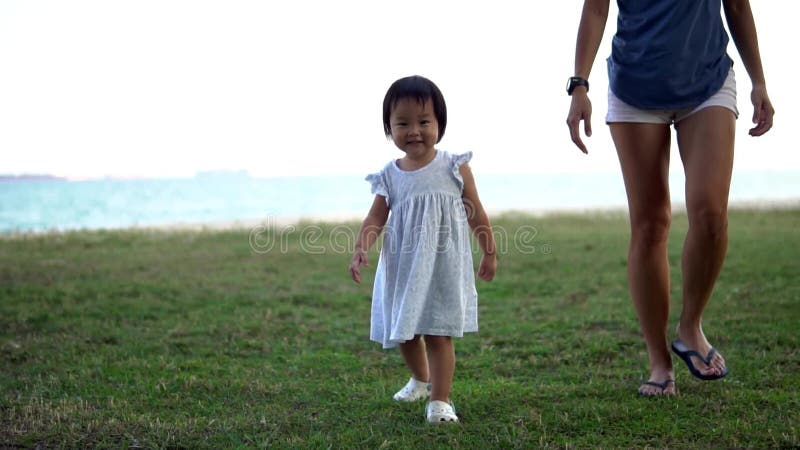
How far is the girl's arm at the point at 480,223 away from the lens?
363 centimetres

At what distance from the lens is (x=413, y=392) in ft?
12.3

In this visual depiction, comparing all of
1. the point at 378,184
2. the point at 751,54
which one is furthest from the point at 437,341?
the point at 751,54

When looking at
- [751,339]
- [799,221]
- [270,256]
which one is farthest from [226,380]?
[799,221]

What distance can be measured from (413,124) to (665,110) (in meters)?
1.08

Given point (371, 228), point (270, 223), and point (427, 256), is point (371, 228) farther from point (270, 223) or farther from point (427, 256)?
point (270, 223)

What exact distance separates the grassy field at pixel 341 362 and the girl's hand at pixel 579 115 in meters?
1.14

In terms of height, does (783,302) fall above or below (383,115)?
below

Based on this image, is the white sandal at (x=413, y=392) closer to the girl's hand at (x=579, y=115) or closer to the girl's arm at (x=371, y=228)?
the girl's arm at (x=371, y=228)

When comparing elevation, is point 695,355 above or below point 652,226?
below

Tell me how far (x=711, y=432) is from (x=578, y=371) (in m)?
1.27

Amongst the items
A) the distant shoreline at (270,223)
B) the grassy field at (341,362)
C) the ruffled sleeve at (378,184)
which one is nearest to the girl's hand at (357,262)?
the ruffled sleeve at (378,184)

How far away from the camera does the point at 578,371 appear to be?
4309 millimetres

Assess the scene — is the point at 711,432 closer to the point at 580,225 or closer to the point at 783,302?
the point at 783,302

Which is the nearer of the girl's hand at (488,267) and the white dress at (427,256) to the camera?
the white dress at (427,256)
